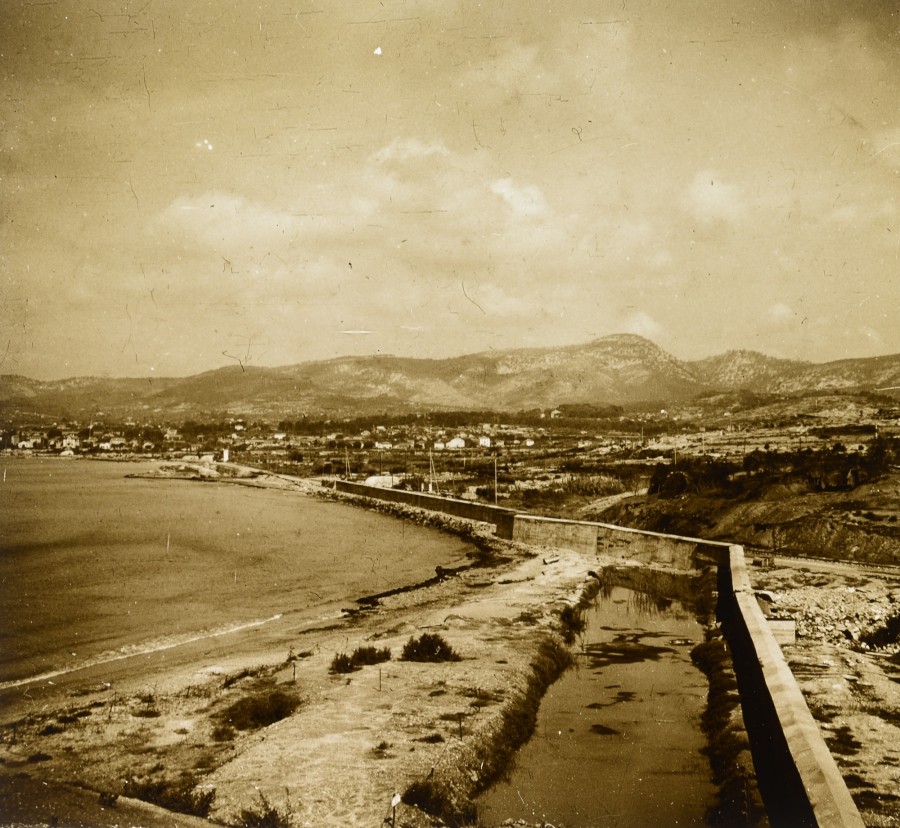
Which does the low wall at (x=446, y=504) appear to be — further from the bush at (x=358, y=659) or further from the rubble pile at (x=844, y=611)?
the bush at (x=358, y=659)

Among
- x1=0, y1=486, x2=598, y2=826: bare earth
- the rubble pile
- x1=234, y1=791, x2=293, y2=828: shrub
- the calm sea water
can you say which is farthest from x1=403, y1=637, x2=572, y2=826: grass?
the calm sea water

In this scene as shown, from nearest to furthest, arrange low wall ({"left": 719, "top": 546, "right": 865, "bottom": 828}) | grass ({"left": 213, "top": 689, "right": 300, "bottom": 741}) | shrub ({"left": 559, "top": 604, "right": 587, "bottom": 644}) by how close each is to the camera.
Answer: low wall ({"left": 719, "top": 546, "right": 865, "bottom": 828})
grass ({"left": 213, "top": 689, "right": 300, "bottom": 741})
shrub ({"left": 559, "top": 604, "right": 587, "bottom": 644})

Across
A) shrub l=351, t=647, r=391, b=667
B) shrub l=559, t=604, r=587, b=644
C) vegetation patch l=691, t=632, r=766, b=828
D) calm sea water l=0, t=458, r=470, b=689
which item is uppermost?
shrub l=351, t=647, r=391, b=667

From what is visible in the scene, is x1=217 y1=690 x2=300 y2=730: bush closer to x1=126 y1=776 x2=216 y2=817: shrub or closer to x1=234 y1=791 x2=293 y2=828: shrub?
x1=126 y1=776 x2=216 y2=817: shrub

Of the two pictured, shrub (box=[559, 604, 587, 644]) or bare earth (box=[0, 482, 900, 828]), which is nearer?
bare earth (box=[0, 482, 900, 828])

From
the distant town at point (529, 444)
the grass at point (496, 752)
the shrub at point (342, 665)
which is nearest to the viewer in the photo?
the grass at point (496, 752)

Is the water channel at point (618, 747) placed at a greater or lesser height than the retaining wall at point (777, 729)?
lesser

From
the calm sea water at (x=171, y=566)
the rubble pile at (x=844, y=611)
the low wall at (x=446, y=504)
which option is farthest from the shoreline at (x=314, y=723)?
the low wall at (x=446, y=504)
